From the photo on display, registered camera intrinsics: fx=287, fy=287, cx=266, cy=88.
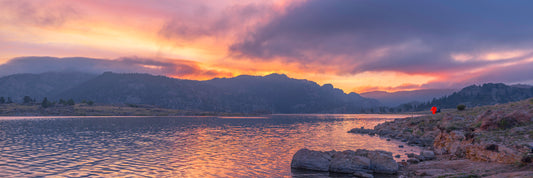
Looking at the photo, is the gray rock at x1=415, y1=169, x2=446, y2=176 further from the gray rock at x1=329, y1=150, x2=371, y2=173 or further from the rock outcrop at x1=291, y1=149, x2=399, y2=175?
the gray rock at x1=329, y1=150, x2=371, y2=173

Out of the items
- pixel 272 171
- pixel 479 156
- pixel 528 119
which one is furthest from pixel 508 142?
pixel 272 171

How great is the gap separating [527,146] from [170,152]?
46209mm

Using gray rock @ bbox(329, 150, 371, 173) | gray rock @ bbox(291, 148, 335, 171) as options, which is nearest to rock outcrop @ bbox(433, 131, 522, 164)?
gray rock @ bbox(329, 150, 371, 173)

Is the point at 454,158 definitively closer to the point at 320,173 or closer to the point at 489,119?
the point at 489,119

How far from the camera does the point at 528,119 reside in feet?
124

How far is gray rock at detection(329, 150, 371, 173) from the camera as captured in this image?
3353cm

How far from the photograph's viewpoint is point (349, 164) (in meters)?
33.9

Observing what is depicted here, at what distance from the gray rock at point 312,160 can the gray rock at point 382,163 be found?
512 cm

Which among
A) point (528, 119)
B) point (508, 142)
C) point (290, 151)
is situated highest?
point (528, 119)

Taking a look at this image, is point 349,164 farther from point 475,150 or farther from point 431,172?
point 475,150

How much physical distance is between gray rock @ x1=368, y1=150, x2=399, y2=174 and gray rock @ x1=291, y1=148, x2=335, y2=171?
5.12 m

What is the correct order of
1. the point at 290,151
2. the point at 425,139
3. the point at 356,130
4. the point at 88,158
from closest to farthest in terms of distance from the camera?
the point at 88,158, the point at 290,151, the point at 425,139, the point at 356,130

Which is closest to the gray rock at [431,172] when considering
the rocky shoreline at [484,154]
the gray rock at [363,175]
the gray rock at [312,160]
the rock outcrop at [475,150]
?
the rocky shoreline at [484,154]

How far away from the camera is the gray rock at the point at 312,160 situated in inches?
1377
